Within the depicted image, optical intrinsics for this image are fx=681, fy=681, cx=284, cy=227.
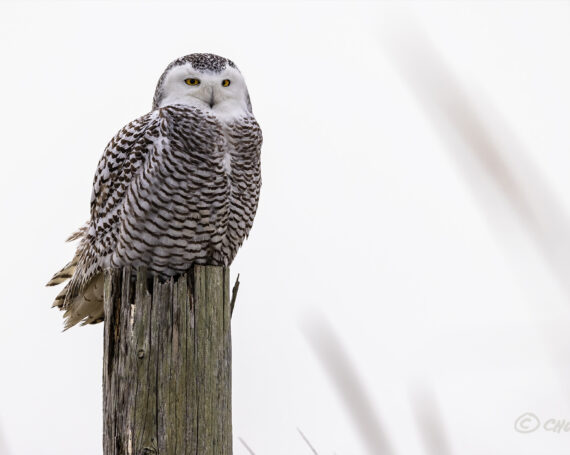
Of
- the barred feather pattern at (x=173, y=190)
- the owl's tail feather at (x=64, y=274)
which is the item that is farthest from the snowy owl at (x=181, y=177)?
the owl's tail feather at (x=64, y=274)

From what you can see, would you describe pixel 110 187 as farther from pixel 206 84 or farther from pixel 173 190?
pixel 206 84

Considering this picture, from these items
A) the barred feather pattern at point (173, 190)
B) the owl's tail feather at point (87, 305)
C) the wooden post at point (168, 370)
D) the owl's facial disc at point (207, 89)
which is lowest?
the wooden post at point (168, 370)

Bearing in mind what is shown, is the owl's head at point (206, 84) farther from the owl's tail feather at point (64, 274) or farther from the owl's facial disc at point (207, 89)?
the owl's tail feather at point (64, 274)

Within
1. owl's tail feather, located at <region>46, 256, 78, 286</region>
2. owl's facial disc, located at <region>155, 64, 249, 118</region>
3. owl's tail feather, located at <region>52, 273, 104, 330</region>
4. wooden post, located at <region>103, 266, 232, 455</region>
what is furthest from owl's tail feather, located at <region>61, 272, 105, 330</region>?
wooden post, located at <region>103, 266, 232, 455</region>

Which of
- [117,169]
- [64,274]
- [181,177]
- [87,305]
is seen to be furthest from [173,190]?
[64,274]

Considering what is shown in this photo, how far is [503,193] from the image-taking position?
0.61 meters

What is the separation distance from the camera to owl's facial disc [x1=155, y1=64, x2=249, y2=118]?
3.69 meters

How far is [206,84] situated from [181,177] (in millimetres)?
545

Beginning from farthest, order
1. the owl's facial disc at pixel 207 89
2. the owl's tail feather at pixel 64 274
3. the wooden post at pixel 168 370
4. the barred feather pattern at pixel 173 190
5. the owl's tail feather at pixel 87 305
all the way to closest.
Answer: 1. the owl's tail feather at pixel 64 274
2. the owl's tail feather at pixel 87 305
3. the owl's facial disc at pixel 207 89
4. the barred feather pattern at pixel 173 190
5. the wooden post at pixel 168 370

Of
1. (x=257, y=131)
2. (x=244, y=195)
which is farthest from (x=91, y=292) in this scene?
(x=257, y=131)

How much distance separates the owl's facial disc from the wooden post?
4.58 feet

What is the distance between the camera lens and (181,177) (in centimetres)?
354

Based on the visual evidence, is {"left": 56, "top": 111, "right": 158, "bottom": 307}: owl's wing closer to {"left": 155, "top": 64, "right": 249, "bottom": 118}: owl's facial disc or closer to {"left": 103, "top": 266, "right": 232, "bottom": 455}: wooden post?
{"left": 155, "top": 64, "right": 249, "bottom": 118}: owl's facial disc

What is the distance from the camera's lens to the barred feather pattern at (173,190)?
11.6 ft
